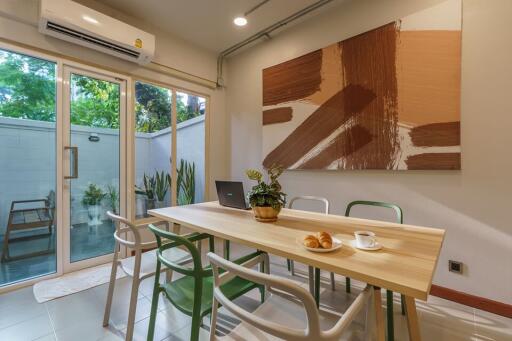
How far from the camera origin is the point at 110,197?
108 inches

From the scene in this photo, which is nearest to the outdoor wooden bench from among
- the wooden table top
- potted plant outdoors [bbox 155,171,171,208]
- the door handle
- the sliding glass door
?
the sliding glass door

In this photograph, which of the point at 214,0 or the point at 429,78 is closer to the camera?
the point at 429,78

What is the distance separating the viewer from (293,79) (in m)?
2.88

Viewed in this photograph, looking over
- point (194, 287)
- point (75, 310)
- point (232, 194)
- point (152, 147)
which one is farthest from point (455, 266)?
point (152, 147)

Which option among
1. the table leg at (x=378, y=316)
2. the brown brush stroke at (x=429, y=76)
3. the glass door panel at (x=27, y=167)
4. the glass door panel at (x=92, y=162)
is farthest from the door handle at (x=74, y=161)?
the brown brush stroke at (x=429, y=76)

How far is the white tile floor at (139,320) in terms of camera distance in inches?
62.1

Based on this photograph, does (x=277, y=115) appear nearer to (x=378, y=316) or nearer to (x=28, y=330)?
(x=378, y=316)

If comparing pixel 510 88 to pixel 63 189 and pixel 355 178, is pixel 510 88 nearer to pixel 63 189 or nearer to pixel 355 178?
pixel 355 178

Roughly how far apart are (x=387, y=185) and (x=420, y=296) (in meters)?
1.70

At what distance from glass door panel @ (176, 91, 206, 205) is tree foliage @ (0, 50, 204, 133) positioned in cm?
4

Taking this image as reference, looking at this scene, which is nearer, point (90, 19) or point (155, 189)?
point (90, 19)

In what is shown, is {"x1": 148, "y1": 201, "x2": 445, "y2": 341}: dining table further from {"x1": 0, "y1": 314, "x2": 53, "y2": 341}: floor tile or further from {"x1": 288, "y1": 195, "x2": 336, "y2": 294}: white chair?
{"x1": 0, "y1": 314, "x2": 53, "y2": 341}: floor tile

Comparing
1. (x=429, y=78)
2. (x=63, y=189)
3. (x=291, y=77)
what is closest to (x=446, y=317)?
(x=429, y=78)

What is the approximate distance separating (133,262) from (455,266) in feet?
8.04
